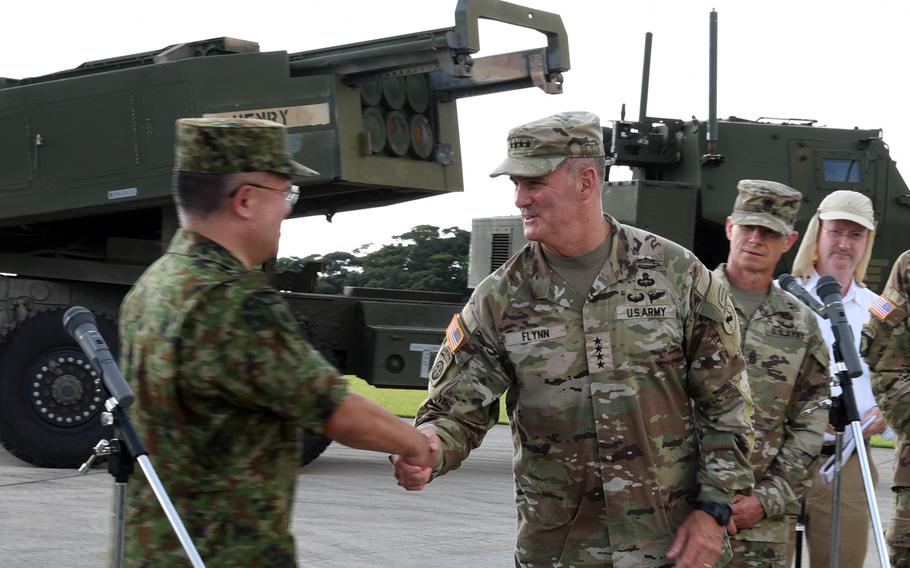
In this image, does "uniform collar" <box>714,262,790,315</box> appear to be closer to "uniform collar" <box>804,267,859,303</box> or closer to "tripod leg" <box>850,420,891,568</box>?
"tripod leg" <box>850,420,891,568</box>

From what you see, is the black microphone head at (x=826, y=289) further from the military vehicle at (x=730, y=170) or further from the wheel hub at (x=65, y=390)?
the military vehicle at (x=730, y=170)

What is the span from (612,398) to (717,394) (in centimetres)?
27

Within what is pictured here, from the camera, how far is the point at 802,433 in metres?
4.77

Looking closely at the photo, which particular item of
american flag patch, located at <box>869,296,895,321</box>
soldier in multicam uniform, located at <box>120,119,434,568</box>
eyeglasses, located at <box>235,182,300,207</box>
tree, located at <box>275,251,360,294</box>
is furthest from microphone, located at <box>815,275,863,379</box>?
tree, located at <box>275,251,360,294</box>

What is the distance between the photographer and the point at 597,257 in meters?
3.84

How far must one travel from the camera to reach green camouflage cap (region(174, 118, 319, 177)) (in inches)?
127

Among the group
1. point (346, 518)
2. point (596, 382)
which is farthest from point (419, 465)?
point (346, 518)

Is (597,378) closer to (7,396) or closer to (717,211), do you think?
(7,396)

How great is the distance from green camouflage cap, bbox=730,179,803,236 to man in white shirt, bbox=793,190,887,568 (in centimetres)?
66

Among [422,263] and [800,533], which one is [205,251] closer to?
[800,533]

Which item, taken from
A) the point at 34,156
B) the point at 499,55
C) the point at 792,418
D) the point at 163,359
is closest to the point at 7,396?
the point at 34,156

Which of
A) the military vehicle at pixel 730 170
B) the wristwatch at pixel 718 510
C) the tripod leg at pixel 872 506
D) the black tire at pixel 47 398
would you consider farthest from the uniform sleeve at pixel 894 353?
the military vehicle at pixel 730 170

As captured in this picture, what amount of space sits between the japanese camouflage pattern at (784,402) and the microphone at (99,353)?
2.00m

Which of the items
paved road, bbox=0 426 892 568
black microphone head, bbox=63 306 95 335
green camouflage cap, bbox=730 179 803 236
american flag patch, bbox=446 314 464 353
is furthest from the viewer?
paved road, bbox=0 426 892 568
